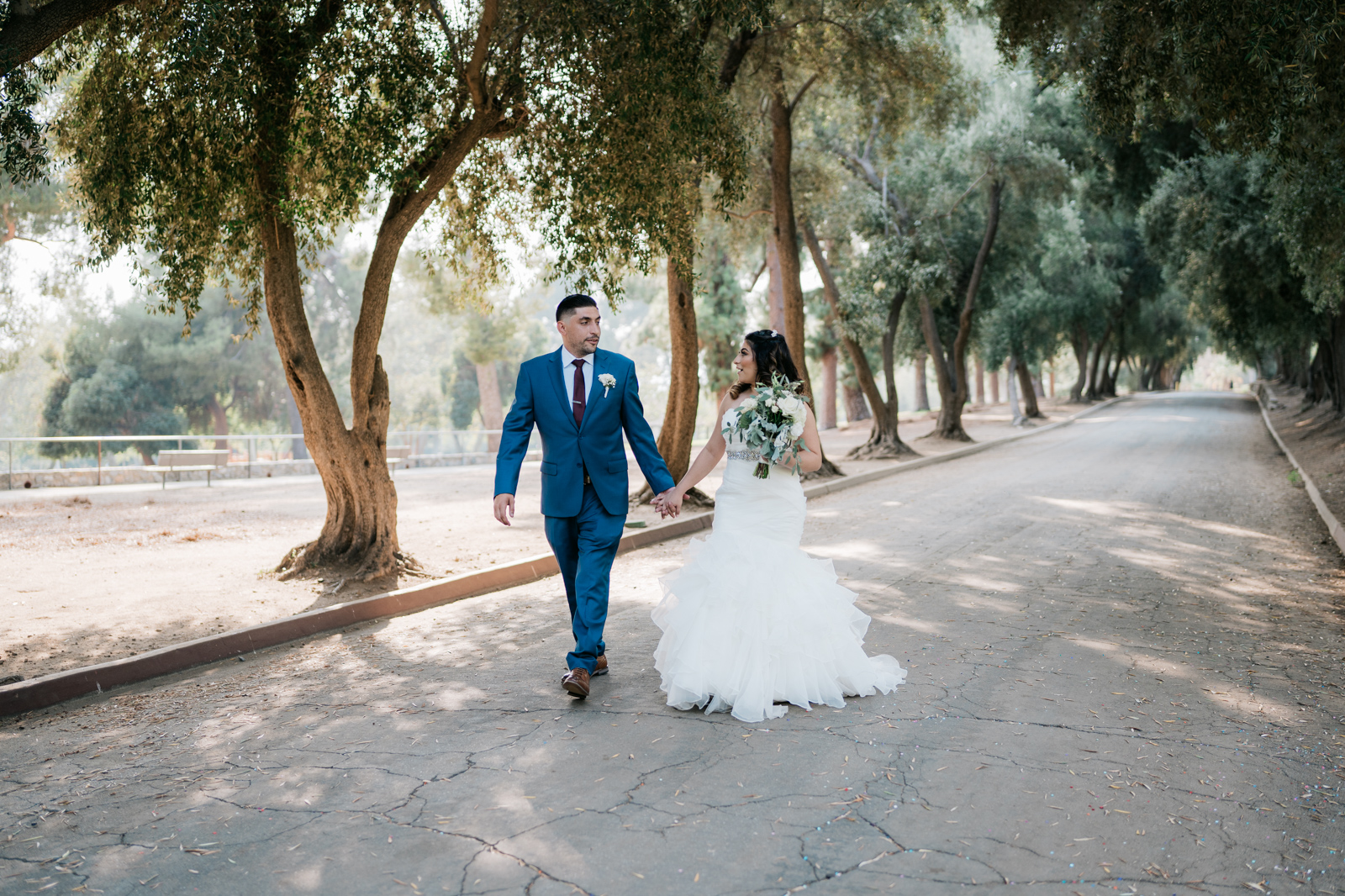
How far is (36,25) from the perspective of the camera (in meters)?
6.58

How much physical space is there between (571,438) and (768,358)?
1259 millimetres

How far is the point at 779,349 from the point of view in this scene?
5809mm

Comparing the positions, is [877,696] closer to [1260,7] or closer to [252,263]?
[1260,7]

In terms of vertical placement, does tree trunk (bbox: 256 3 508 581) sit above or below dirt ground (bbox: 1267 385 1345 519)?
above

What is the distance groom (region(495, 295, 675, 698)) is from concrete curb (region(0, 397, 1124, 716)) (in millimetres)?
2791

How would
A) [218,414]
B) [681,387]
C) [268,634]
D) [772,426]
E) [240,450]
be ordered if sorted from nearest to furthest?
[772,426]
[268,634]
[681,387]
[240,450]
[218,414]

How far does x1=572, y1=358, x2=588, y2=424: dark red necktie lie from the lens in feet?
18.3

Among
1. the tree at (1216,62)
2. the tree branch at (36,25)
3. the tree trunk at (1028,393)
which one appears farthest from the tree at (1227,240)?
the tree branch at (36,25)

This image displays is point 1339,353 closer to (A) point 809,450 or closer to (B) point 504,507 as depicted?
(A) point 809,450

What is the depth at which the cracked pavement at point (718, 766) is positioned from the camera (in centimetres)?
338

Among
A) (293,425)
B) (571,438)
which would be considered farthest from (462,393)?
(571,438)

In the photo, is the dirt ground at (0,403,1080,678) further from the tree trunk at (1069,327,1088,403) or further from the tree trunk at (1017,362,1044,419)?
the tree trunk at (1069,327,1088,403)

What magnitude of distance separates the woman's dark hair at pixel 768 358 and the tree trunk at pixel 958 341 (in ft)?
72.8

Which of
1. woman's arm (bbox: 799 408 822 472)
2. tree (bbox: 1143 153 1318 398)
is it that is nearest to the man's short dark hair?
woman's arm (bbox: 799 408 822 472)
